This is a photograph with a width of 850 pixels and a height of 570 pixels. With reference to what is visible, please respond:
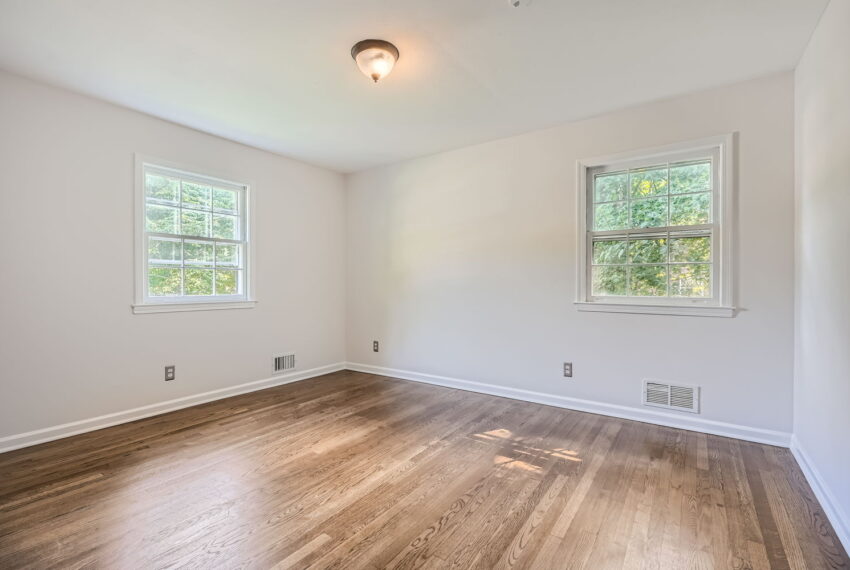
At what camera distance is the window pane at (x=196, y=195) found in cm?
373

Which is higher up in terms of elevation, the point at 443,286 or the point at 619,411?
the point at 443,286

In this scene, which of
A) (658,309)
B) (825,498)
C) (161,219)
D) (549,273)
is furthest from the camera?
(549,273)

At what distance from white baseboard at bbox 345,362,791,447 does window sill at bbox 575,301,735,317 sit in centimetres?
79

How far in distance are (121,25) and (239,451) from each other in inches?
103

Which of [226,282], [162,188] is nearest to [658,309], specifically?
[226,282]

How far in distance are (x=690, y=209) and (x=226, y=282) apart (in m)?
4.20

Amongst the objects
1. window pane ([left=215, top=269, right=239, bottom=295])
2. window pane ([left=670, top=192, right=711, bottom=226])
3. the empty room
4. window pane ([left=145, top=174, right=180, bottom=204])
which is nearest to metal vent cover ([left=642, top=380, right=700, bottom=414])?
the empty room

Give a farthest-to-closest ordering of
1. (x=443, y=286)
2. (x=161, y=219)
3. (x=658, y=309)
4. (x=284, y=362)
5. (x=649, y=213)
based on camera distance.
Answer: (x=284, y=362), (x=443, y=286), (x=161, y=219), (x=649, y=213), (x=658, y=309)

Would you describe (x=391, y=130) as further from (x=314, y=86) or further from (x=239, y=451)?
(x=239, y=451)

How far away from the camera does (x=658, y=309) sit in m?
3.17

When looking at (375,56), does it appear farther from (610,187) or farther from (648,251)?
(648,251)

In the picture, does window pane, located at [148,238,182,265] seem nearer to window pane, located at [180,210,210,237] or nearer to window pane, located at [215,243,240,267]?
window pane, located at [180,210,210,237]

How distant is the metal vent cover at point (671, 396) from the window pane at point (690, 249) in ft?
3.21

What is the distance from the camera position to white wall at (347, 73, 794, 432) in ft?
9.13
